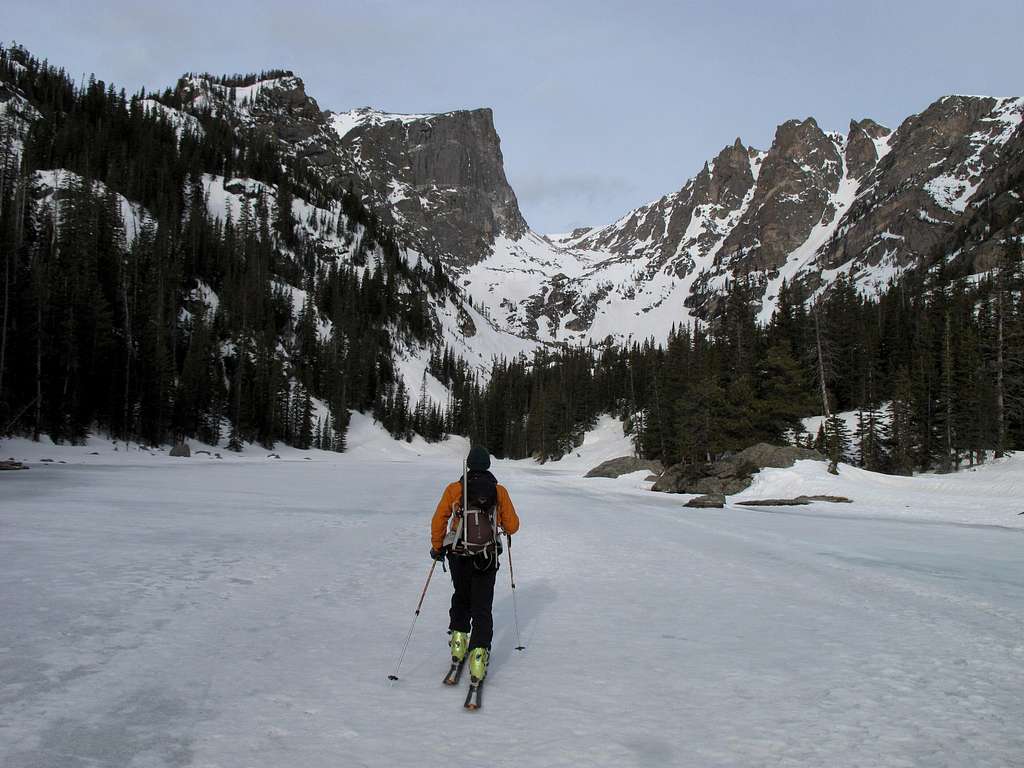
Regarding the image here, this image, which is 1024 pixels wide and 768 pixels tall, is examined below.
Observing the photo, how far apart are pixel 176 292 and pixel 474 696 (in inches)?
3621

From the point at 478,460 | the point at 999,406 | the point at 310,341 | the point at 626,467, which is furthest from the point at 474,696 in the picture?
the point at 310,341

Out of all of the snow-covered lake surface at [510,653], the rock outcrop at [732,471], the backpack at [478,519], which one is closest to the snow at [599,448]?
the rock outcrop at [732,471]

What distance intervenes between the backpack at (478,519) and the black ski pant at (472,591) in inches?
6.2

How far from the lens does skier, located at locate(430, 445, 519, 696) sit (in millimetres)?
5953

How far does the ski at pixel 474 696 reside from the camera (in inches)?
197

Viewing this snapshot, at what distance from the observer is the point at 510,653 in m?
6.62

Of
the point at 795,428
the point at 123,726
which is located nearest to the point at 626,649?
the point at 123,726

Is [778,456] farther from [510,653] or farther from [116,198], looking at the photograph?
[116,198]

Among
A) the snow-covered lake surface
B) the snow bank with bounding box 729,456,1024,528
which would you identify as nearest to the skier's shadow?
the snow-covered lake surface

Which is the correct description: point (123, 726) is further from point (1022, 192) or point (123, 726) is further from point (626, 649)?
point (1022, 192)

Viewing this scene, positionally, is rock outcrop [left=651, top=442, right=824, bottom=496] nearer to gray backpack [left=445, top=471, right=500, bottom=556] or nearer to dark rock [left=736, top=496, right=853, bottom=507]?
dark rock [left=736, top=496, right=853, bottom=507]

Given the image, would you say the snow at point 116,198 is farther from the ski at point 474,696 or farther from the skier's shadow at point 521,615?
the ski at point 474,696

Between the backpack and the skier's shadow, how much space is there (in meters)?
1.43

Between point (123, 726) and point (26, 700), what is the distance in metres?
1.00
